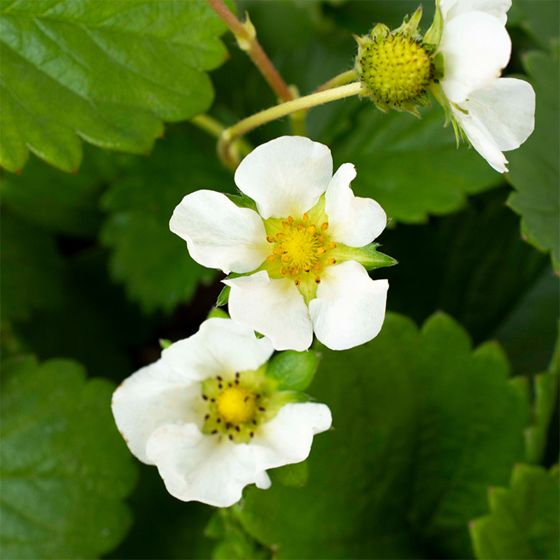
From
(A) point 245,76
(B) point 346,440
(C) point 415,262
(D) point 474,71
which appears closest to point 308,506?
(B) point 346,440

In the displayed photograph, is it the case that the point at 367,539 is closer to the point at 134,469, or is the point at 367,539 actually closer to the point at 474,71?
the point at 134,469

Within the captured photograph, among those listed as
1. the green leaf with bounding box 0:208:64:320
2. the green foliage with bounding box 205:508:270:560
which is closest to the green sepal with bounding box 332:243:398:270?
the green foliage with bounding box 205:508:270:560

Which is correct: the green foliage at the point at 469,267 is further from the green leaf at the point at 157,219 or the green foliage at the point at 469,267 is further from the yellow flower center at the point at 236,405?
the yellow flower center at the point at 236,405

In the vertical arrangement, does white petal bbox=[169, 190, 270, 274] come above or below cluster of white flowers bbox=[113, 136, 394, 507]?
above

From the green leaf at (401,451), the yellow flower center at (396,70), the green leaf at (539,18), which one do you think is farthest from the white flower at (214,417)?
the green leaf at (539,18)

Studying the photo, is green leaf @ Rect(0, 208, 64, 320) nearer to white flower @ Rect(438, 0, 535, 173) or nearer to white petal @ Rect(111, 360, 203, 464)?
white petal @ Rect(111, 360, 203, 464)

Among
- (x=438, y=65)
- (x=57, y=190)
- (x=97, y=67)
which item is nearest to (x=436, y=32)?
(x=438, y=65)
